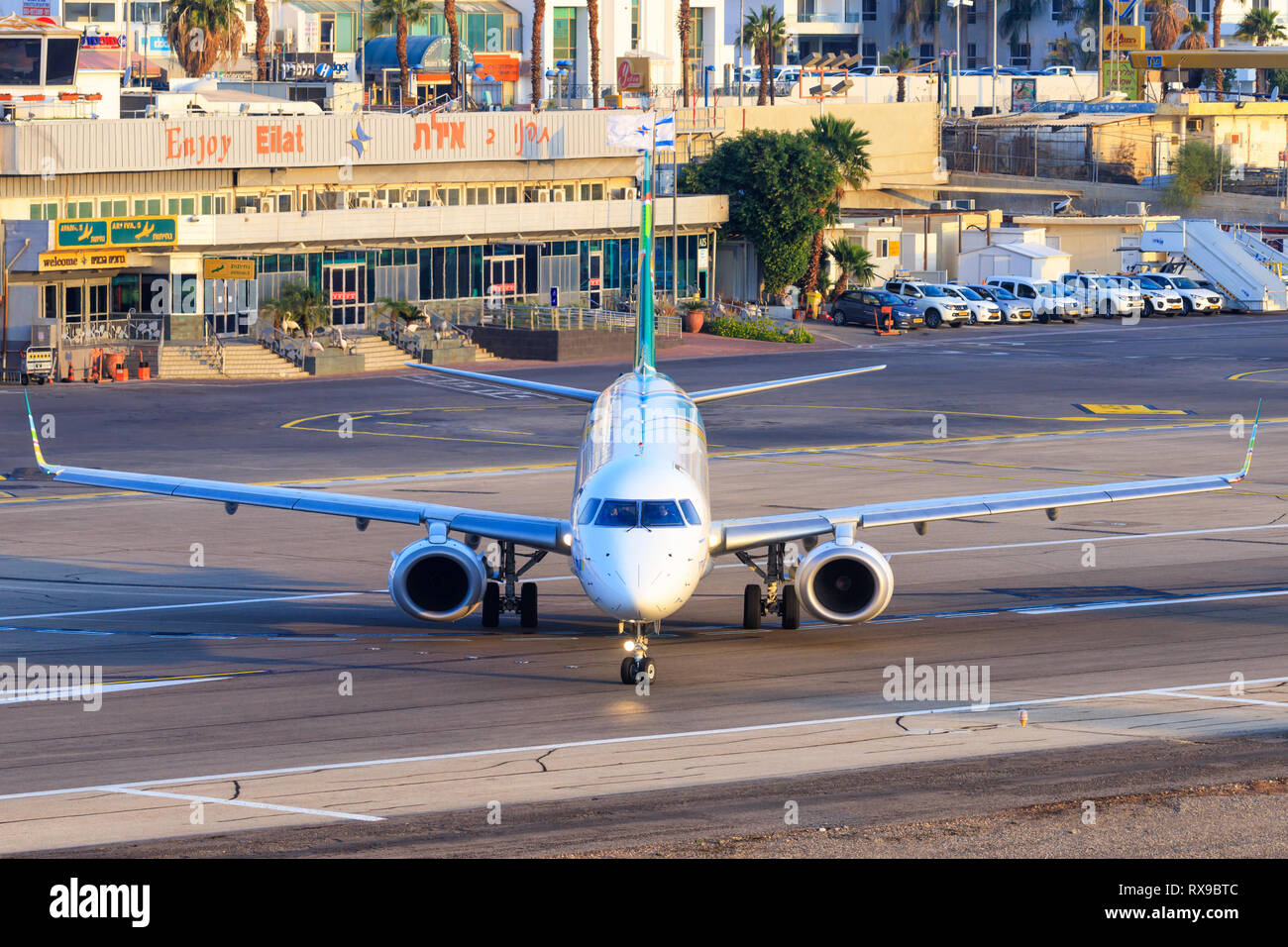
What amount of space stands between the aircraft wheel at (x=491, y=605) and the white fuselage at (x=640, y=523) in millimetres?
3534

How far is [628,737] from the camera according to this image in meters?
24.1

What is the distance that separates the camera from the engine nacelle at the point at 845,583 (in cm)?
2902

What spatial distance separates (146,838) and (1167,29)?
611 feet

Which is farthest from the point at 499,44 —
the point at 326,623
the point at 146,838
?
the point at 146,838

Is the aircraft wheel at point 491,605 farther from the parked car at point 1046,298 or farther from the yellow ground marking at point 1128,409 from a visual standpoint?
the parked car at point 1046,298

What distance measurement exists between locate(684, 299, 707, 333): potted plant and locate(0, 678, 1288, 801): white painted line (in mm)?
68461

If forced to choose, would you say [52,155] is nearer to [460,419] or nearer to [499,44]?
[460,419]

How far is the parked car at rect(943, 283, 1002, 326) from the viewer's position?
323ft

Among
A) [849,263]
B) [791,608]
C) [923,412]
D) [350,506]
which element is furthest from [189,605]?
[849,263]

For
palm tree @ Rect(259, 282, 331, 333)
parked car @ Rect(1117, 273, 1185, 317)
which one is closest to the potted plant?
palm tree @ Rect(259, 282, 331, 333)

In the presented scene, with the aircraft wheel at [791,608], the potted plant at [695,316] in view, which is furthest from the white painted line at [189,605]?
the potted plant at [695,316]

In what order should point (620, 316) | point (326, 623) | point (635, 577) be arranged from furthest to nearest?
point (620, 316), point (326, 623), point (635, 577)

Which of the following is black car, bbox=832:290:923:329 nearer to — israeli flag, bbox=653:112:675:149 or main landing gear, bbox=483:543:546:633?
israeli flag, bbox=653:112:675:149

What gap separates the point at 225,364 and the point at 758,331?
92.2 feet
